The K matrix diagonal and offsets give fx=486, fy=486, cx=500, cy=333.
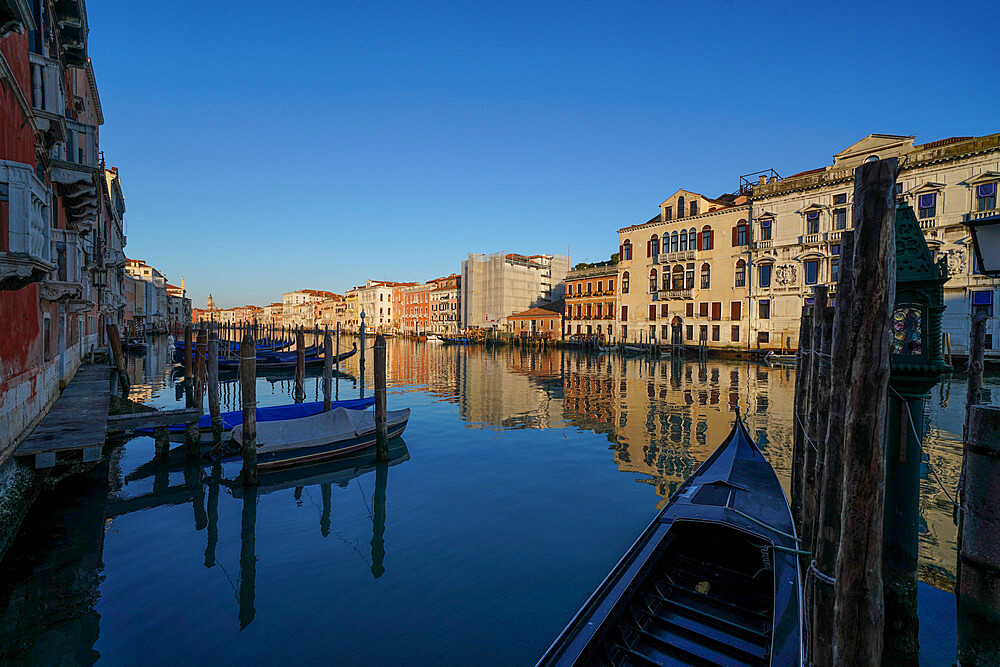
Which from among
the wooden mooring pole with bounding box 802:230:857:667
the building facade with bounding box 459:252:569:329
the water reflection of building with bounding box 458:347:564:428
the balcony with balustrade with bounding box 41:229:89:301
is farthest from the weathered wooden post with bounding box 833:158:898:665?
the building facade with bounding box 459:252:569:329

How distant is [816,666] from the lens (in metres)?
2.99

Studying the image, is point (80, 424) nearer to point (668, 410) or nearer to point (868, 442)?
point (868, 442)

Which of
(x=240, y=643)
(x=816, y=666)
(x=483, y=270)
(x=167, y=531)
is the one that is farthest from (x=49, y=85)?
(x=483, y=270)

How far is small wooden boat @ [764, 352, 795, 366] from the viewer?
91.9 feet

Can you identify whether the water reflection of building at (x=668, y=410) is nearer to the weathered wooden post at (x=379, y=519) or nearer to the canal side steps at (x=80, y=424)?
the weathered wooden post at (x=379, y=519)

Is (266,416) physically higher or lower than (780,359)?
higher

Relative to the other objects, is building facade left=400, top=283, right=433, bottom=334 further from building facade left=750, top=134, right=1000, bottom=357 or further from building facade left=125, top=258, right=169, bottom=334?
building facade left=750, top=134, right=1000, bottom=357

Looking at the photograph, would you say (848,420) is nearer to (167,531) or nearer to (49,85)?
(167,531)

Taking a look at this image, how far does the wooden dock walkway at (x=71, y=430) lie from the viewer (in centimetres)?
662

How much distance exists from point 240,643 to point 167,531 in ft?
10.9

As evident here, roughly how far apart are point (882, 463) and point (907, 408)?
1.70m

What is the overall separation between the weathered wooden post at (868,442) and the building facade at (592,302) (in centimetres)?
3829

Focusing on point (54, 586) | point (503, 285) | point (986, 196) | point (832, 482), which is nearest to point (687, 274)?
point (986, 196)

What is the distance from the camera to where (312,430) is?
31.9 feet
